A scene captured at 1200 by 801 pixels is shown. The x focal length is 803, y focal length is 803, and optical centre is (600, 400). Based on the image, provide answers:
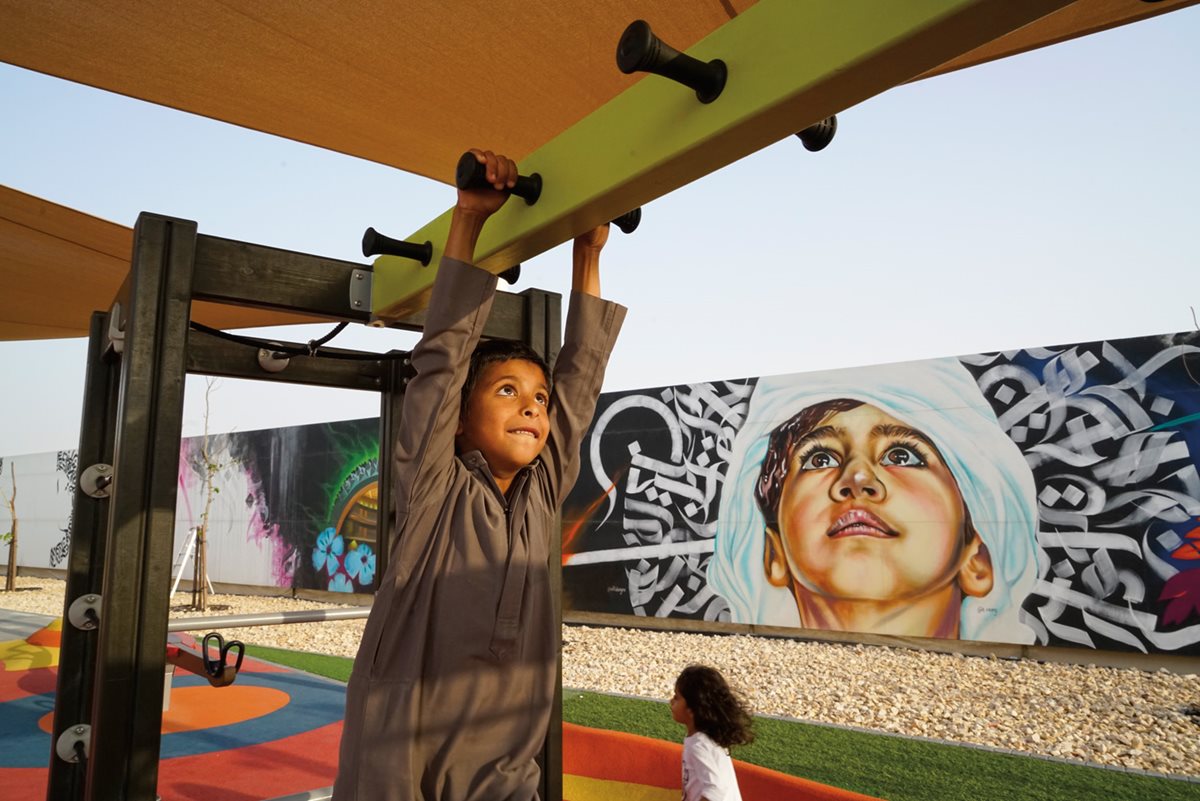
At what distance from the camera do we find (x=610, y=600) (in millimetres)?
8789

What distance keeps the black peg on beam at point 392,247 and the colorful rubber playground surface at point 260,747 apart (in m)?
2.17

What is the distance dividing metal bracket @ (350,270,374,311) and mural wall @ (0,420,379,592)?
945 cm

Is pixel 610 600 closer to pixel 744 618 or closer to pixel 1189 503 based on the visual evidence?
pixel 744 618

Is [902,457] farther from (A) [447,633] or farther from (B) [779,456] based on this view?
(A) [447,633]

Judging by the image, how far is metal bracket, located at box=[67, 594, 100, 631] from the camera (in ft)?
5.74

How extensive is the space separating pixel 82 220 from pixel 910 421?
21.4 feet

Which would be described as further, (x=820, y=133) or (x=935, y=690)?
(x=935, y=690)

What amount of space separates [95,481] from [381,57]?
1134 mm

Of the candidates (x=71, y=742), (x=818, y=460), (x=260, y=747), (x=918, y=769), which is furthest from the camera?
(x=818, y=460)

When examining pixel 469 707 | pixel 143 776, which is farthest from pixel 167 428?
pixel 469 707

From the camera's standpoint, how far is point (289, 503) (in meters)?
12.0

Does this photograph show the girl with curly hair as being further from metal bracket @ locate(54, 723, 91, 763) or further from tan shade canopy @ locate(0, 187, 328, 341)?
tan shade canopy @ locate(0, 187, 328, 341)

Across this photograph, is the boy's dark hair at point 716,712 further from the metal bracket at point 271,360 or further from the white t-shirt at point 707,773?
the metal bracket at point 271,360

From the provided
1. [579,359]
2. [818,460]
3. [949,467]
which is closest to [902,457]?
[949,467]
